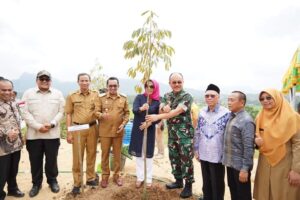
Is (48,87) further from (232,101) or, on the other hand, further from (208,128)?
(232,101)

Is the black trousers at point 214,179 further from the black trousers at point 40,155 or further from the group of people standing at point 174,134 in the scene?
the black trousers at point 40,155

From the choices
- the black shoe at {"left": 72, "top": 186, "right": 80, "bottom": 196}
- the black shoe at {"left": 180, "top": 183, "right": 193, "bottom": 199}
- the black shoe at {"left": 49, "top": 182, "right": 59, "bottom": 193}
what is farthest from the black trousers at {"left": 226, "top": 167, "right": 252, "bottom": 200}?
the black shoe at {"left": 49, "top": 182, "right": 59, "bottom": 193}

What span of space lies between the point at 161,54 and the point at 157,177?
9.35 feet

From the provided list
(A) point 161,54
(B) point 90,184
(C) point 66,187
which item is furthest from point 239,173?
(C) point 66,187

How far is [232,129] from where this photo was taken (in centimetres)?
313

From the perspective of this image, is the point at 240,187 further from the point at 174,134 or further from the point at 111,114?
the point at 111,114

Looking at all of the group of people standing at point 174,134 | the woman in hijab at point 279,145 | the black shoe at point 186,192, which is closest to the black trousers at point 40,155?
the group of people standing at point 174,134

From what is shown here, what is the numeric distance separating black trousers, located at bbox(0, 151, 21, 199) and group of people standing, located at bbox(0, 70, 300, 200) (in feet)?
0.05

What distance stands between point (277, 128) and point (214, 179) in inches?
44.6

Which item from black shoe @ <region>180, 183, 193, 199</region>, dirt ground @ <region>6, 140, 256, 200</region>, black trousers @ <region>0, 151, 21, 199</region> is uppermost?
black trousers @ <region>0, 151, 21, 199</region>

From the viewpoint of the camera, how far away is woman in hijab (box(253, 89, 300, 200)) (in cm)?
289

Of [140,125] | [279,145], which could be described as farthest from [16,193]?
[279,145]

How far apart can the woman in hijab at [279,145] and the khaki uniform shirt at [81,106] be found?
2626 millimetres

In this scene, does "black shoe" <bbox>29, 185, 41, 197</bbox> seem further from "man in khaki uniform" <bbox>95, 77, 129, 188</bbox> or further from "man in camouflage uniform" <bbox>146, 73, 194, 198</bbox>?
"man in camouflage uniform" <bbox>146, 73, 194, 198</bbox>
